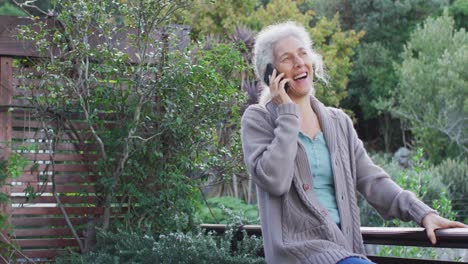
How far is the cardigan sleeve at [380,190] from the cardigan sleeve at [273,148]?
352 millimetres

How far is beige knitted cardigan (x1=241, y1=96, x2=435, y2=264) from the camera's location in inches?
103

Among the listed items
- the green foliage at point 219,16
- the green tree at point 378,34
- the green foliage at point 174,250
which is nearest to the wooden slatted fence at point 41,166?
the green foliage at point 174,250

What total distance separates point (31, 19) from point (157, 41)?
80 centimetres

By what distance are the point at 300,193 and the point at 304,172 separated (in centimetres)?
9

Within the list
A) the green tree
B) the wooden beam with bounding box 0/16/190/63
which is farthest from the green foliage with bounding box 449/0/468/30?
the wooden beam with bounding box 0/16/190/63

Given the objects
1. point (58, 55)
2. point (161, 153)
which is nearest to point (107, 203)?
point (161, 153)

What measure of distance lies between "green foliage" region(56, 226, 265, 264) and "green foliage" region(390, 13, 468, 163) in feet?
54.7

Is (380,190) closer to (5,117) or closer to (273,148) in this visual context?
(273,148)

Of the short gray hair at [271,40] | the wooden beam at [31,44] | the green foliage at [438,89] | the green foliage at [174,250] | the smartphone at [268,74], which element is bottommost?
the green foliage at [174,250]

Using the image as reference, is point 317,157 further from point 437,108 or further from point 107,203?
point 437,108

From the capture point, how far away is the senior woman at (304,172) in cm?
262

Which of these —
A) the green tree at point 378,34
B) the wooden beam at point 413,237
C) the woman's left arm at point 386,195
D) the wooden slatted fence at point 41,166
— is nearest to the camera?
the wooden beam at point 413,237

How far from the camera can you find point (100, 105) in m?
4.85

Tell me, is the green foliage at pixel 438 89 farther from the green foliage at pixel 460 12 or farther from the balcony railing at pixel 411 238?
the balcony railing at pixel 411 238
